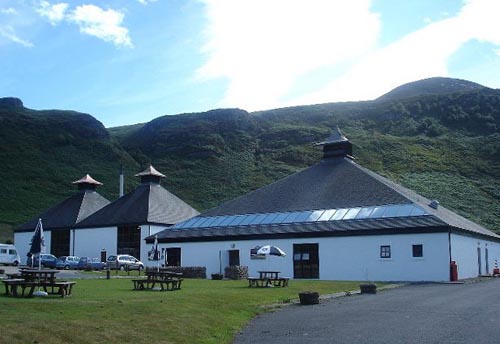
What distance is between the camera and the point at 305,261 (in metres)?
38.5

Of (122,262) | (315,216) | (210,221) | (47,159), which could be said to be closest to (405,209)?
(315,216)

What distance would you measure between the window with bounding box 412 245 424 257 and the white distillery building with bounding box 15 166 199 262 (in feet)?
86.9

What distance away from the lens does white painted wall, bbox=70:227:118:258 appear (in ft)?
185

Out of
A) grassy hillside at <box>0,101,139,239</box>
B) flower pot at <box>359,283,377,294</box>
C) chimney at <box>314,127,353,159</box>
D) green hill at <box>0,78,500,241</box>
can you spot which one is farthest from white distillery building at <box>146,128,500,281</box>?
grassy hillside at <box>0,101,139,239</box>

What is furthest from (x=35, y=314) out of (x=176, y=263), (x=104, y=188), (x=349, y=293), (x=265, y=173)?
(x=265, y=173)

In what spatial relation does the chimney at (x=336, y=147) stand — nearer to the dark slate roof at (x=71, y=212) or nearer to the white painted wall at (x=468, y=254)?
the white painted wall at (x=468, y=254)

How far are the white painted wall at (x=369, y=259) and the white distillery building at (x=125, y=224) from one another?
53.3 feet

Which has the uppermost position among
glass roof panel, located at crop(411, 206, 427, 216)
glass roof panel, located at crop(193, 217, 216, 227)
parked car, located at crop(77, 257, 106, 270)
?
glass roof panel, located at crop(411, 206, 427, 216)

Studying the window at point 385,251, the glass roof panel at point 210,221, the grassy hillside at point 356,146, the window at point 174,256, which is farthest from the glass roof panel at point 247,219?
the grassy hillside at point 356,146

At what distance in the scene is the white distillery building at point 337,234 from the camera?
114 feet

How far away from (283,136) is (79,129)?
44.7m

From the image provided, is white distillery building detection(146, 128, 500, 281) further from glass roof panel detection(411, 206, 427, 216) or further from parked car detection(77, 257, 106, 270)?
parked car detection(77, 257, 106, 270)

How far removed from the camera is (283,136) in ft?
433

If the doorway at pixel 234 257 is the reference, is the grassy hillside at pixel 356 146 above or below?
above
